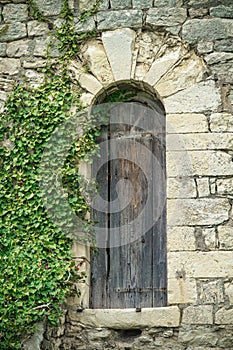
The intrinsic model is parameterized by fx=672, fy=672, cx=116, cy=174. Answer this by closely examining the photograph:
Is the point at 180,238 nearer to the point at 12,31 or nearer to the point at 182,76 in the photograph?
the point at 182,76

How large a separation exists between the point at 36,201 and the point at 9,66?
133cm

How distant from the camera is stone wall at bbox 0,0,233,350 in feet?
18.5

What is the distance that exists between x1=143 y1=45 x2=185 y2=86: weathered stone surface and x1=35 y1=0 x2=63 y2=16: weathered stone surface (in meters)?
1.06

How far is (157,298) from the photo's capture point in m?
5.90

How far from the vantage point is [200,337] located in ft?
18.3

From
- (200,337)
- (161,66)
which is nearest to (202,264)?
(200,337)

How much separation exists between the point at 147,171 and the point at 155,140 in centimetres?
30

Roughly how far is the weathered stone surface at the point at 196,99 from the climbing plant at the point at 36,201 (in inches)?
29.2

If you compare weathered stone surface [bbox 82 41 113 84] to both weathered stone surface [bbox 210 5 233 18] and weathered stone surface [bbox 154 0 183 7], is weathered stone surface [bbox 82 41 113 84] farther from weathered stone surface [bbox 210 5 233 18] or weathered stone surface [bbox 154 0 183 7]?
weathered stone surface [bbox 210 5 233 18]

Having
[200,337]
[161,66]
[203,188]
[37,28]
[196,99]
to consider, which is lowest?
[200,337]

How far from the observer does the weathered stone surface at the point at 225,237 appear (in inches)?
224

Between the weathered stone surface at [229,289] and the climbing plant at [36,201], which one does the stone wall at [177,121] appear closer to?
the weathered stone surface at [229,289]

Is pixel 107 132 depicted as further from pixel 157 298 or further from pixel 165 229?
pixel 157 298

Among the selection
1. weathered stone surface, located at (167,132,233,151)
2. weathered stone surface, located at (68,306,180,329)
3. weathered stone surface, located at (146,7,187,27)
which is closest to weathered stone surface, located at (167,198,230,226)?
weathered stone surface, located at (167,132,233,151)
